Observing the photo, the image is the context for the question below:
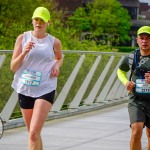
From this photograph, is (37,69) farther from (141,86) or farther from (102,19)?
(102,19)

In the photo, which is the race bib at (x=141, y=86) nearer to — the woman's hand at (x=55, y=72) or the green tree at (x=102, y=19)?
the woman's hand at (x=55, y=72)

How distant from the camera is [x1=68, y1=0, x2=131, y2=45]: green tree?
94.0 metres

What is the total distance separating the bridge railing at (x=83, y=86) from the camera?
45.8 feet

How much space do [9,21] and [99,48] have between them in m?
4.22

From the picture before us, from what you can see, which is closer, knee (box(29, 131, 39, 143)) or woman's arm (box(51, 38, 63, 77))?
knee (box(29, 131, 39, 143))

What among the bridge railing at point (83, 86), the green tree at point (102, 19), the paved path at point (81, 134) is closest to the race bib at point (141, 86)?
the paved path at point (81, 134)

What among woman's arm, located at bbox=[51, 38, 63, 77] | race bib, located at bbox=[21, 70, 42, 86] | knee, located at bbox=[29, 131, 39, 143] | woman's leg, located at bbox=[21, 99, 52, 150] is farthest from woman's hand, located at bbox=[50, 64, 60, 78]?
knee, located at bbox=[29, 131, 39, 143]

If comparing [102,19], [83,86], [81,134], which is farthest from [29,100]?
[102,19]

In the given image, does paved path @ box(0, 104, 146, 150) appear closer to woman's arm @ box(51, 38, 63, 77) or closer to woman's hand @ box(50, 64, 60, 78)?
woman's arm @ box(51, 38, 63, 77)

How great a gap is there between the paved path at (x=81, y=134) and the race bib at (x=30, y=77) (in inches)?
96.8

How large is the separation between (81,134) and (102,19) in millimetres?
82618

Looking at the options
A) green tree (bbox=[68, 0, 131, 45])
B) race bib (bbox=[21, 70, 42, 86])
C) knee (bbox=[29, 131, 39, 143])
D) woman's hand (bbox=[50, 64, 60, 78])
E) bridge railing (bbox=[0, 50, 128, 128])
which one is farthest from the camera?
green tree (bbox=[68, 0, 131, 45])

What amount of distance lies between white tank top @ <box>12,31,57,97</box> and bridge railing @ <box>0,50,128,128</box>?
3.79 meters

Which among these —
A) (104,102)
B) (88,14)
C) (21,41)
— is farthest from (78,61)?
(88,14)
